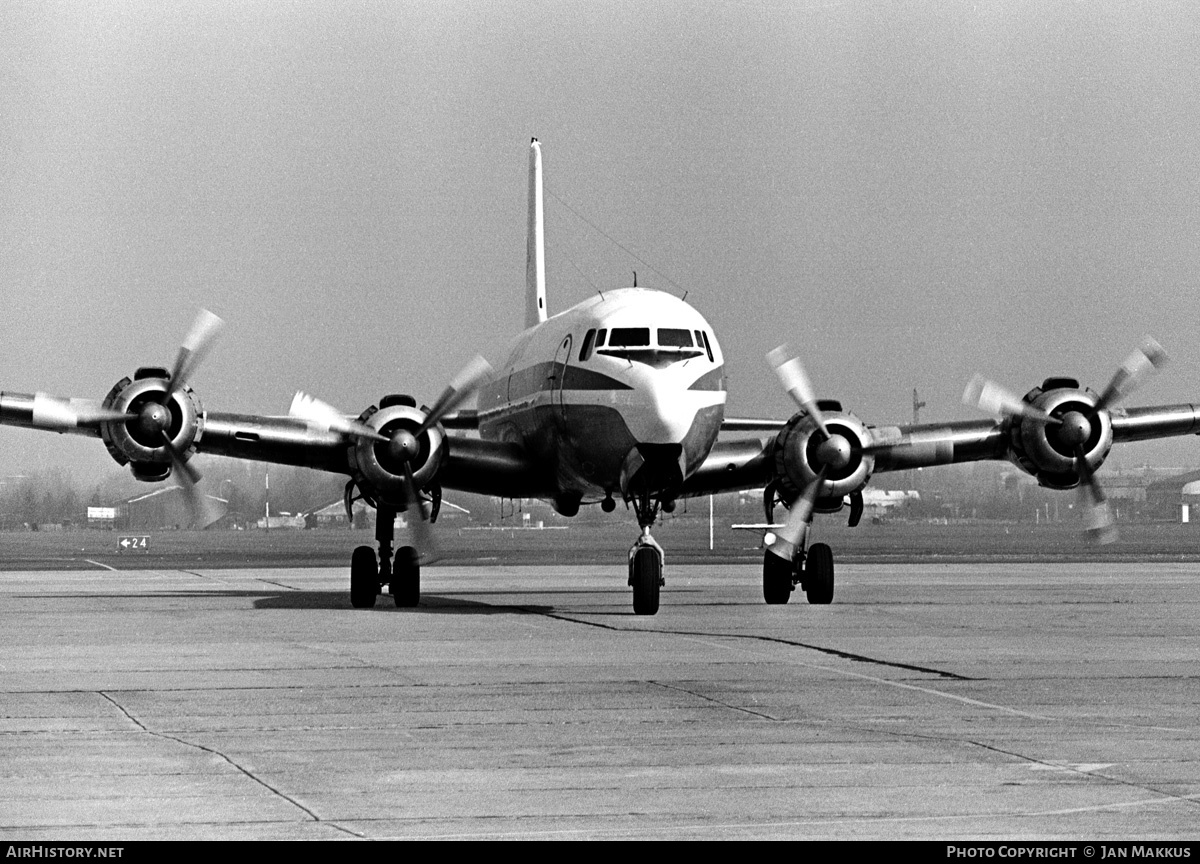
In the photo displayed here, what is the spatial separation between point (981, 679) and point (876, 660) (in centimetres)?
201

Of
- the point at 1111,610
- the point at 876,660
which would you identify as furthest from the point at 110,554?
the point at 876,660

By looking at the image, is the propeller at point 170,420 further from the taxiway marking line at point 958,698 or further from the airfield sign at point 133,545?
the airfield sign at point 133,545

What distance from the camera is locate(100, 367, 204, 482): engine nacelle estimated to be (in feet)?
91.6

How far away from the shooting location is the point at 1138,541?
7562cm

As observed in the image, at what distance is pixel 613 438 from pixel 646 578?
2.20 meters

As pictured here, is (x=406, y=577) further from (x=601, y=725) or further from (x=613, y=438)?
(x=601, y=725)

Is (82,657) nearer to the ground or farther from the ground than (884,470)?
nearer to the ground

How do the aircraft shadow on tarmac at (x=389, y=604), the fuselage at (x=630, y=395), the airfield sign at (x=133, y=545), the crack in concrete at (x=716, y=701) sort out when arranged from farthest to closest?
the airfield sign at (x=133, y=545) < the aircraft shadow on tarmac at (x=389, y=604) < the fuselage at (x=630, y=395) < the crack in concrete at (x=716, y=701)

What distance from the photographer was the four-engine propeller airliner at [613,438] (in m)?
26.2

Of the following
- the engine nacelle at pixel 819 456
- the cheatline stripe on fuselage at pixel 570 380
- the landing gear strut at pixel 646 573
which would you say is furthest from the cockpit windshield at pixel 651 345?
the engine nacelle at pixel 819 456

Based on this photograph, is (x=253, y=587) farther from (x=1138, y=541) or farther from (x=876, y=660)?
(x=1138, y=541)

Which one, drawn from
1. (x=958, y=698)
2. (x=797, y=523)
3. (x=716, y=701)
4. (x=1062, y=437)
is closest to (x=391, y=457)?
(x=797, y=523)

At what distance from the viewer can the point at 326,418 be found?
29.4 meters

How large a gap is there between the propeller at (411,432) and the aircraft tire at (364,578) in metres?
1.08
